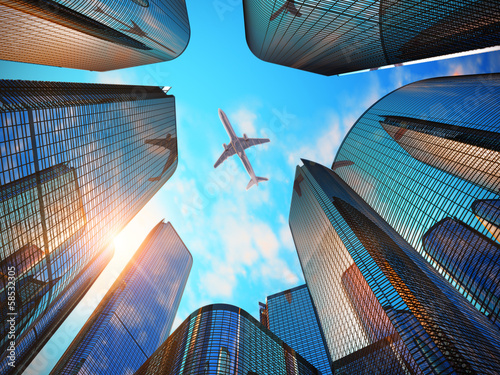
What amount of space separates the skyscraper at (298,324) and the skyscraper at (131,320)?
64.3 meters

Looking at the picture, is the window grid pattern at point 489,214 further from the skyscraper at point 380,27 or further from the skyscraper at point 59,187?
the skyscraper at point 59,187

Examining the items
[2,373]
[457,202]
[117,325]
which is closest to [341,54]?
[457,202]

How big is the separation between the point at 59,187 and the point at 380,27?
75607mm

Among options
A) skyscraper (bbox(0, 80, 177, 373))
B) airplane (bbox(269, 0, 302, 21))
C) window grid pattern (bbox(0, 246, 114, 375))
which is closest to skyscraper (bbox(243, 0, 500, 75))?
airplane (bbox(269, 0, 302, 21))

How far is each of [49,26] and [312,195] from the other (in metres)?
109

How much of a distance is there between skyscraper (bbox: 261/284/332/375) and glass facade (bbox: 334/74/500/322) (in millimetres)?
57988

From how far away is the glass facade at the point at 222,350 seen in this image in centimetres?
5762

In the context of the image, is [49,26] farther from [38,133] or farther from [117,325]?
[117,325]

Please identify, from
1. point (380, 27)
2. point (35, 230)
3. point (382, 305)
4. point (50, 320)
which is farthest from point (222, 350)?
point (380, 27)

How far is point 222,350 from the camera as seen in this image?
60.2 m

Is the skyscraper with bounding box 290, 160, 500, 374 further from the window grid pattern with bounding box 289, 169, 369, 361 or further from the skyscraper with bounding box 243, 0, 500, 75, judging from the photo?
the skyscraper with bounding box 243, 0, 500, 75

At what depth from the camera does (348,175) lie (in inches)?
5566

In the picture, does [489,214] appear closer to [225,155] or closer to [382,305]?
[382,305]

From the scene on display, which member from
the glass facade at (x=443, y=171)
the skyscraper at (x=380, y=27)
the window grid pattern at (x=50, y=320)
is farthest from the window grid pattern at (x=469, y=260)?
the window grid pattern at (x=50, y=320)
